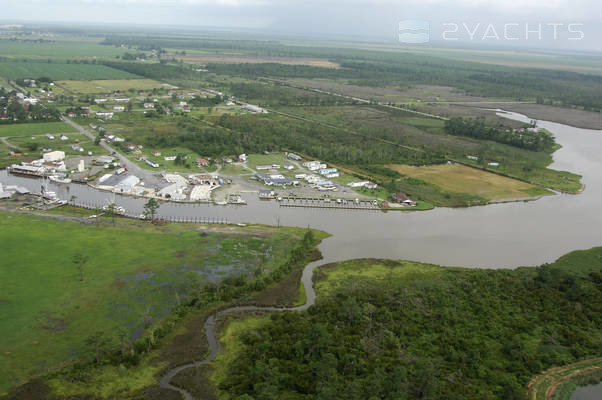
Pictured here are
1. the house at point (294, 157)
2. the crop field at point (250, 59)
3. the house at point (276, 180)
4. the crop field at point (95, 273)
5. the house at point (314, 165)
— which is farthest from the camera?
the crop field at point (250, 59)

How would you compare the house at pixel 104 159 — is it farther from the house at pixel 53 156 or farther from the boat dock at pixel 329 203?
the boat dock at pixel 329 203

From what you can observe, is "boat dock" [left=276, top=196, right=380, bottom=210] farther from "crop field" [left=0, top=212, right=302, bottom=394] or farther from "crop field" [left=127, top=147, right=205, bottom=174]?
"crop field" [left=127, top=147, right=205, bottom=174]

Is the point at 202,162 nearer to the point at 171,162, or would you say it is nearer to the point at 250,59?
the point at 171,162

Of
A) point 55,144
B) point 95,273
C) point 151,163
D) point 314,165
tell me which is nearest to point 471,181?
point 314,165

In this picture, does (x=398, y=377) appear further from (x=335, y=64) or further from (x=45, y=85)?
(x=335, y=64)

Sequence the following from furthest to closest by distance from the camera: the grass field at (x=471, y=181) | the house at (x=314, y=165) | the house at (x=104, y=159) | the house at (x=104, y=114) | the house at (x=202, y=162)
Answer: the house at (x=104, y=114), the house at (x=314, y=165), the house at (x=202, y=162), the house at (x=104, y=159), the grass field at (x=471, y=181)

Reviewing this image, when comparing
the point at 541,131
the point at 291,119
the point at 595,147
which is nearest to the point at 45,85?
the point at 291,119

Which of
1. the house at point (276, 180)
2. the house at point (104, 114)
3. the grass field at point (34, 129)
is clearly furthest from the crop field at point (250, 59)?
the house at point (276, 180)
